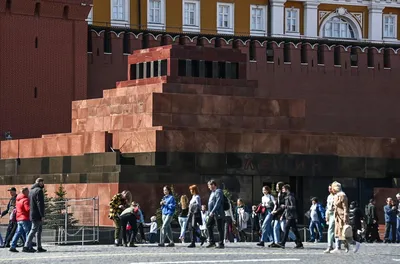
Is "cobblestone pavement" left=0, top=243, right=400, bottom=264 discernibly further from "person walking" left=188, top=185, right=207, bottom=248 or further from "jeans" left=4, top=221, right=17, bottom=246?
"jeans" left=4, top=221, right=17, bottom=246

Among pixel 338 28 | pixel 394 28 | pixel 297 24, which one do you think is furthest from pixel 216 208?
pixel 394 28

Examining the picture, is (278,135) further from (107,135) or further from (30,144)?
(30,144)

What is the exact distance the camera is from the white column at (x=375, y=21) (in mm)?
59716

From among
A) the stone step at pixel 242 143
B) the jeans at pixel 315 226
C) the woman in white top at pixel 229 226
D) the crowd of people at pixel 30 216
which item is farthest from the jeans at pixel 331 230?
the stone step at pixel 242 143

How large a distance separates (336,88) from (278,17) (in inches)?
509

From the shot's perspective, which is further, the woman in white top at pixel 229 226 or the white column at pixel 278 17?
the white column at pixel 278 17

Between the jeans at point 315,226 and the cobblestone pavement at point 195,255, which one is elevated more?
the jeans at point 315,226

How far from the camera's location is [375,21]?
6000 centimetres

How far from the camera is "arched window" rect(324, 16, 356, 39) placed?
59.4m

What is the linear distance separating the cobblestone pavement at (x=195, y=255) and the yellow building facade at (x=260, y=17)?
30.5m

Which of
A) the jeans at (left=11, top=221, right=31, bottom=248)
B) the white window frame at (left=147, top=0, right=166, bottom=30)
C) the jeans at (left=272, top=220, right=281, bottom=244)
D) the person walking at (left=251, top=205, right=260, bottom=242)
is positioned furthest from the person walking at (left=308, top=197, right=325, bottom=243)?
the white window frame at (left=147, top=0, right=166, bottom=30)

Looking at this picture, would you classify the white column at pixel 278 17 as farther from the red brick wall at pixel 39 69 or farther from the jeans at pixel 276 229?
the jeans at pixel 276 229

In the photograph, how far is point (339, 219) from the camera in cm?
2173

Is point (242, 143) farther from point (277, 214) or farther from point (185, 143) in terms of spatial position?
point (277, 214)
